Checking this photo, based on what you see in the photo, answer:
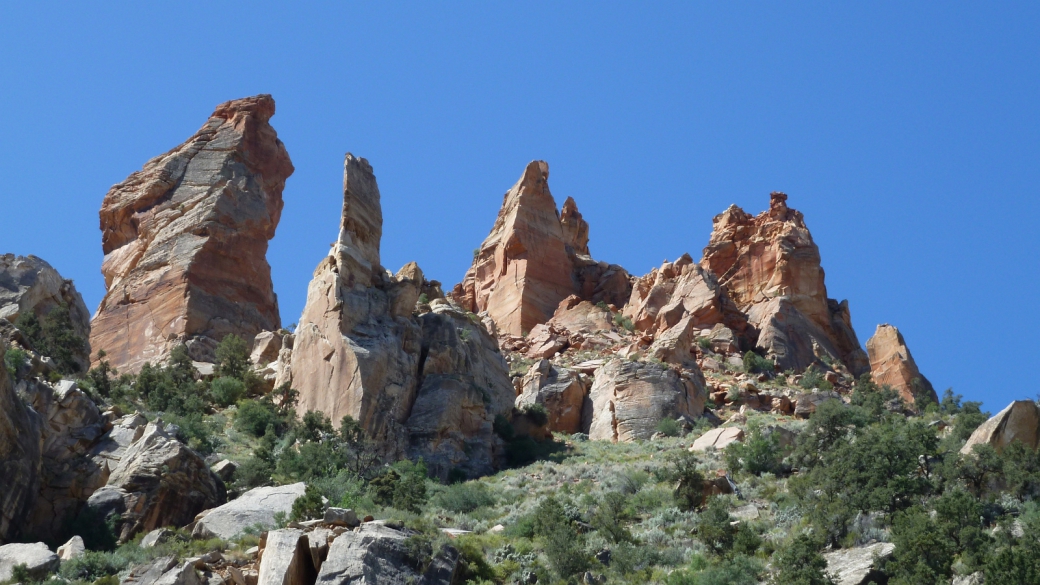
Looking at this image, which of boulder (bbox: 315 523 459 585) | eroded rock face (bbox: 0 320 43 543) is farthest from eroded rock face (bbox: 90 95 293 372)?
boulder (bbox: 315 523 459 585)

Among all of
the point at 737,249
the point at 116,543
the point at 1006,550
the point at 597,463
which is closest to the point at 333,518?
the point at 116,543

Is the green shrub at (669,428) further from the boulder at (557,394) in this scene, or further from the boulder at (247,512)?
the boulder at (247,512)

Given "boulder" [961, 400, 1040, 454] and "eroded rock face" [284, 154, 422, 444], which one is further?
"eroded rock face" [284, 154, 422, 444]

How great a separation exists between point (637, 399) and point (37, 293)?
26324mm

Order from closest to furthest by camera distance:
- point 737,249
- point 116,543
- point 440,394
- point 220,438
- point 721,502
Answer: point 116,543
point 721,502
point 220,438
point 440,394
point 737,249

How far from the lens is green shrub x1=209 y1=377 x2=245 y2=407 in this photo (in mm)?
53344

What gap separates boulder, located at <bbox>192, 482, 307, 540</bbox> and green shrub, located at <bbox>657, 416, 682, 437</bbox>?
22706 millimetres

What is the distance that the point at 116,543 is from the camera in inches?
1323

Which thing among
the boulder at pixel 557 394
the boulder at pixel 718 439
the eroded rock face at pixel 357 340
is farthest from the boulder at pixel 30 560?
the boulder at pixel 557 394

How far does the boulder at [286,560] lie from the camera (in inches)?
1098

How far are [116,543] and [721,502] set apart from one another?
678 inches

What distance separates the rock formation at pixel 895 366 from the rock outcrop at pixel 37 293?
138 feet

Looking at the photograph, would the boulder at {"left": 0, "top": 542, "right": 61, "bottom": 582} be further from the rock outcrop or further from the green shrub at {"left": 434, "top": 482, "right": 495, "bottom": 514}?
the rock outcrop

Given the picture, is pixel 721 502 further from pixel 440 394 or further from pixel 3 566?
pixel 3 566
